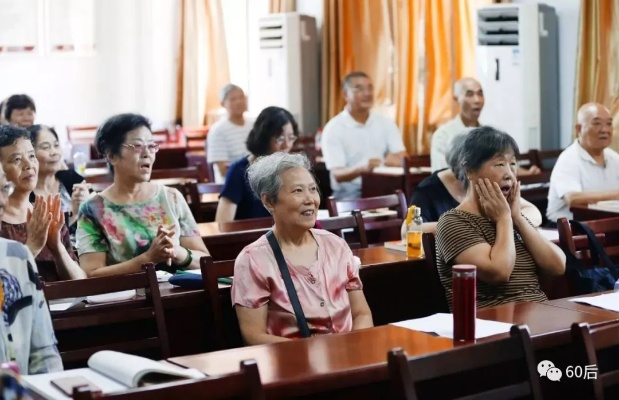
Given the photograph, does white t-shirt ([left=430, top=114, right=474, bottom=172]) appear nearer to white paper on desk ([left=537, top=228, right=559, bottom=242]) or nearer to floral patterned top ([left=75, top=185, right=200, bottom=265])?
white paper on desk ([left=537, top=228, right=559, bottom=242])

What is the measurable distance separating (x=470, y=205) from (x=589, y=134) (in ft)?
7.99

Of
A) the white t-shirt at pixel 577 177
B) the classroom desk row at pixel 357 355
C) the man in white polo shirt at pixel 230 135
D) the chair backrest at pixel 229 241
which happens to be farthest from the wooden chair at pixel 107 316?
the man in white polo shirt at pixel 230 135

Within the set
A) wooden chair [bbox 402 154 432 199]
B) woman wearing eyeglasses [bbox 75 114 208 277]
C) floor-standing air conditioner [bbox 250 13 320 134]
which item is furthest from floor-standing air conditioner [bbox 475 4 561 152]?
woman wearing eyeglasses [bbox 75 114 208 277]

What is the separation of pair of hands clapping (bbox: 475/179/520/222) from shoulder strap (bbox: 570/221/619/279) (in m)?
0.41

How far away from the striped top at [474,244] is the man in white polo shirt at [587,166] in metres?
2.21

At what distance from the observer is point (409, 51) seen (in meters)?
8.50

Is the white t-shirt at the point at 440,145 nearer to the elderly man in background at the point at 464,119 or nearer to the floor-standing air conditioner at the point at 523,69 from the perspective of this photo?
the elderly man in background at the point at 464,119

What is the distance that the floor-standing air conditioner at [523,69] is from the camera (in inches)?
293

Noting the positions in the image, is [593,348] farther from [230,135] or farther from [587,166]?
[230,135]

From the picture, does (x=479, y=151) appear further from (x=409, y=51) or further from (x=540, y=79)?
(x=409, y=51)

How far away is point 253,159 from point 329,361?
103 inches

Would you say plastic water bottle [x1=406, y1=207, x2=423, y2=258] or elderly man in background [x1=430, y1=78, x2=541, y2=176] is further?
elderly man in background [x1=430, y1=78, x2=541, y2=176]

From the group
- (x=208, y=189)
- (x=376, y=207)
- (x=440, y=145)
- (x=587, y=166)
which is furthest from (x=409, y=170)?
(x=376, y=207)

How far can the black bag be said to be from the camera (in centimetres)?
354
